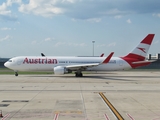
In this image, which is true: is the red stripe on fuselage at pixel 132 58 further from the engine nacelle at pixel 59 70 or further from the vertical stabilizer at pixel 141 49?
the engine nacelle at pixel 59 70

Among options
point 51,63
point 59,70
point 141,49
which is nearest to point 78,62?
point 51,63

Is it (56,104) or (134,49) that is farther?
(134,49)

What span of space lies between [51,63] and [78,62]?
4344 millimetres

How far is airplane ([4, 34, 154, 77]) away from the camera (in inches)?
1535

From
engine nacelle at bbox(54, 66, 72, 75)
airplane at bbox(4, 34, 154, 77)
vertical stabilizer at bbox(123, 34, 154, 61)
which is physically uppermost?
vertical stabilizer at bbox(123, 34, 154, 61)

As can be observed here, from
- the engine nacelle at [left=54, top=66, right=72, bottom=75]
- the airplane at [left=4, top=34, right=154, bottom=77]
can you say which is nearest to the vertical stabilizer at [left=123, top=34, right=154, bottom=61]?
the airplane at [left=4, top=34, right=154, bottom=77]

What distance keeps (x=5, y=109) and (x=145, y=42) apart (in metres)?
32.6

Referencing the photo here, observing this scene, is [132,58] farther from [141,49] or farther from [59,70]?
[59,70]

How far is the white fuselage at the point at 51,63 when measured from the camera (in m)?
39.2

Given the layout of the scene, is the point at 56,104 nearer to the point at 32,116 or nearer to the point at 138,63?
the point at 32,116

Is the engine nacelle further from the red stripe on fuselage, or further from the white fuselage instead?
the red stripe on fuselage

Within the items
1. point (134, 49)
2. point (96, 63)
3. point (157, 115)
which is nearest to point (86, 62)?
point (96, 63)

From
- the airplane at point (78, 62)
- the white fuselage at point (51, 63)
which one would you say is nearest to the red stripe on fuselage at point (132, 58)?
the airplane at point (78, 62)

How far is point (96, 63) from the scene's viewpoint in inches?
1630
